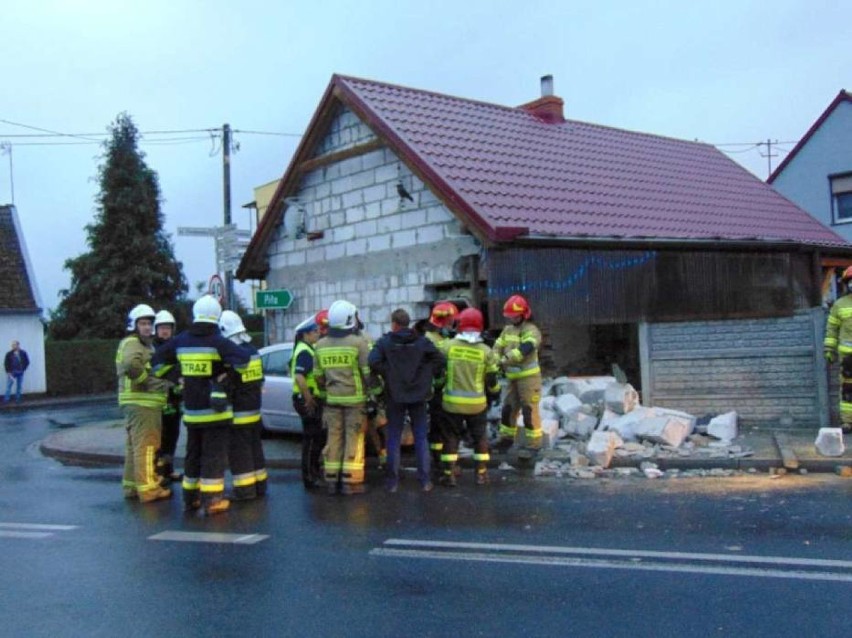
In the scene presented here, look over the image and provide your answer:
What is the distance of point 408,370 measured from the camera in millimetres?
8297

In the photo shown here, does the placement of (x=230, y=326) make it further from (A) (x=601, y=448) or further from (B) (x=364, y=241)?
(B) (x=364, y=241)

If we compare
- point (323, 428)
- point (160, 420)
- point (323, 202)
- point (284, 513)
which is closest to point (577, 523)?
point (284, 513)

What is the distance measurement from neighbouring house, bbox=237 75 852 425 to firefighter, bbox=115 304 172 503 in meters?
4.82

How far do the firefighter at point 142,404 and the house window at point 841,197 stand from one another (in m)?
23.5

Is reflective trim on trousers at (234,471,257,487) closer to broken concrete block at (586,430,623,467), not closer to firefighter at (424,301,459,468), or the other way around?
firefighter at (424,301,459,468)

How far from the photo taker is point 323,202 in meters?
15.5

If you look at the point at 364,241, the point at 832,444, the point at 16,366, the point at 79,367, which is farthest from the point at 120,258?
the point at 832,444

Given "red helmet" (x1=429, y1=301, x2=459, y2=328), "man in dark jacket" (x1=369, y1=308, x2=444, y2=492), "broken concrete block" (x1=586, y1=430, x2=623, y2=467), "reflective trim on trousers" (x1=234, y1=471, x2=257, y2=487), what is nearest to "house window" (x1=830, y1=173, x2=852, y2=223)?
"broken concrete block" (x1=586, y1=430, x2=623, y2=467)

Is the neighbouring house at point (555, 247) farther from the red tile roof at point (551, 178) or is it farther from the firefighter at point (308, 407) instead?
the firefighter at point (308, 407)

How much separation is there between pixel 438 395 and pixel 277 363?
384 cm

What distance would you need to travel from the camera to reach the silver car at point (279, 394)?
11655 mm

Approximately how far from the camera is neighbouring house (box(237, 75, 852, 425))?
11.3 metres

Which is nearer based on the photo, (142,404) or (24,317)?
(142,404)

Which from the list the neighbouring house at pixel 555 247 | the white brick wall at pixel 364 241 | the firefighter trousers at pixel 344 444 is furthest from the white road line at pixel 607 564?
the white brick wall at pixel 364 241
